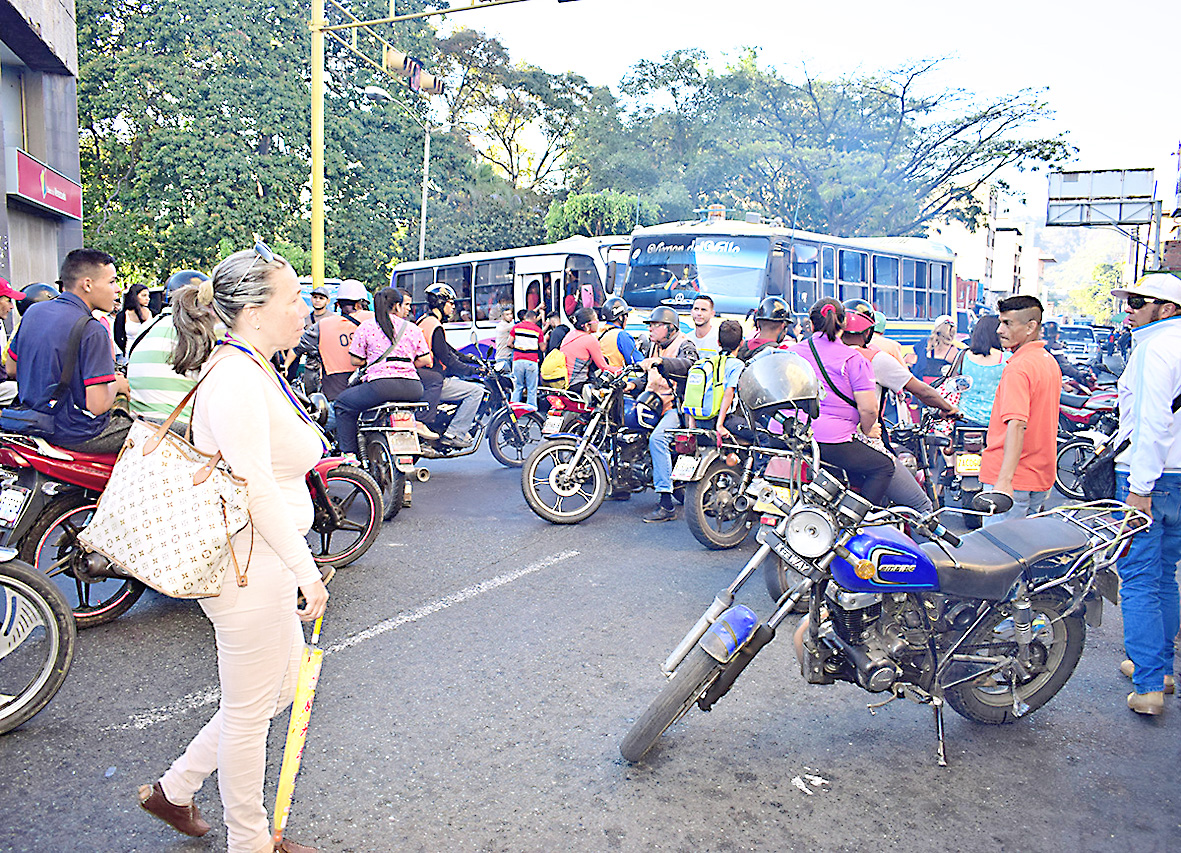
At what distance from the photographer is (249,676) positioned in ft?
8.68

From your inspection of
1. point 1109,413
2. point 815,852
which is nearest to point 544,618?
point 815,852

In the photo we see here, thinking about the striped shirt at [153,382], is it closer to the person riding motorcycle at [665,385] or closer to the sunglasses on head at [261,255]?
the sunglasses on head at [261,255]

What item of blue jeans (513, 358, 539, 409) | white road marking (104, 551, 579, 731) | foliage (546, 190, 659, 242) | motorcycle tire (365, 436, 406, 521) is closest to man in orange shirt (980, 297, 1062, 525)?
A: white road marking (104, 551, 579, 731)

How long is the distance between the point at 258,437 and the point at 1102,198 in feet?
92.0

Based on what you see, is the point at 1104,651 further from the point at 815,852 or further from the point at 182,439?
the point at 182,439

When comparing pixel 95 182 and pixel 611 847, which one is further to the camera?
pixel 95 182

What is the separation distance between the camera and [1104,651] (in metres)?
4.97

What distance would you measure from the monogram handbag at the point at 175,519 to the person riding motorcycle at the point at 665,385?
5314 millimetres

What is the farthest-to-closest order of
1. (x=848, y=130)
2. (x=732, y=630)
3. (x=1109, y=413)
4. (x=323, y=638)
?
(x=848, y=130)
(x=1109, y=413)
(x=323, y=638)
(x=732, y=630)

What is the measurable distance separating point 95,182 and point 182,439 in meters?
27.7

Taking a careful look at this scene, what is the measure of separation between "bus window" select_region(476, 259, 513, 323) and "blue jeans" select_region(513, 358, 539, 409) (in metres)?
7.67

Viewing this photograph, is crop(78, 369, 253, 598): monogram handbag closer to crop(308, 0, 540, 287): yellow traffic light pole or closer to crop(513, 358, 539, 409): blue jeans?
crop(513, 358, 539, 409): blue jeans

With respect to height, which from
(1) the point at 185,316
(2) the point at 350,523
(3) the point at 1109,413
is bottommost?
(2) the point at 350,523

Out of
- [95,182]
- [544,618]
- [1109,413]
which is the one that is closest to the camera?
[544,618]
